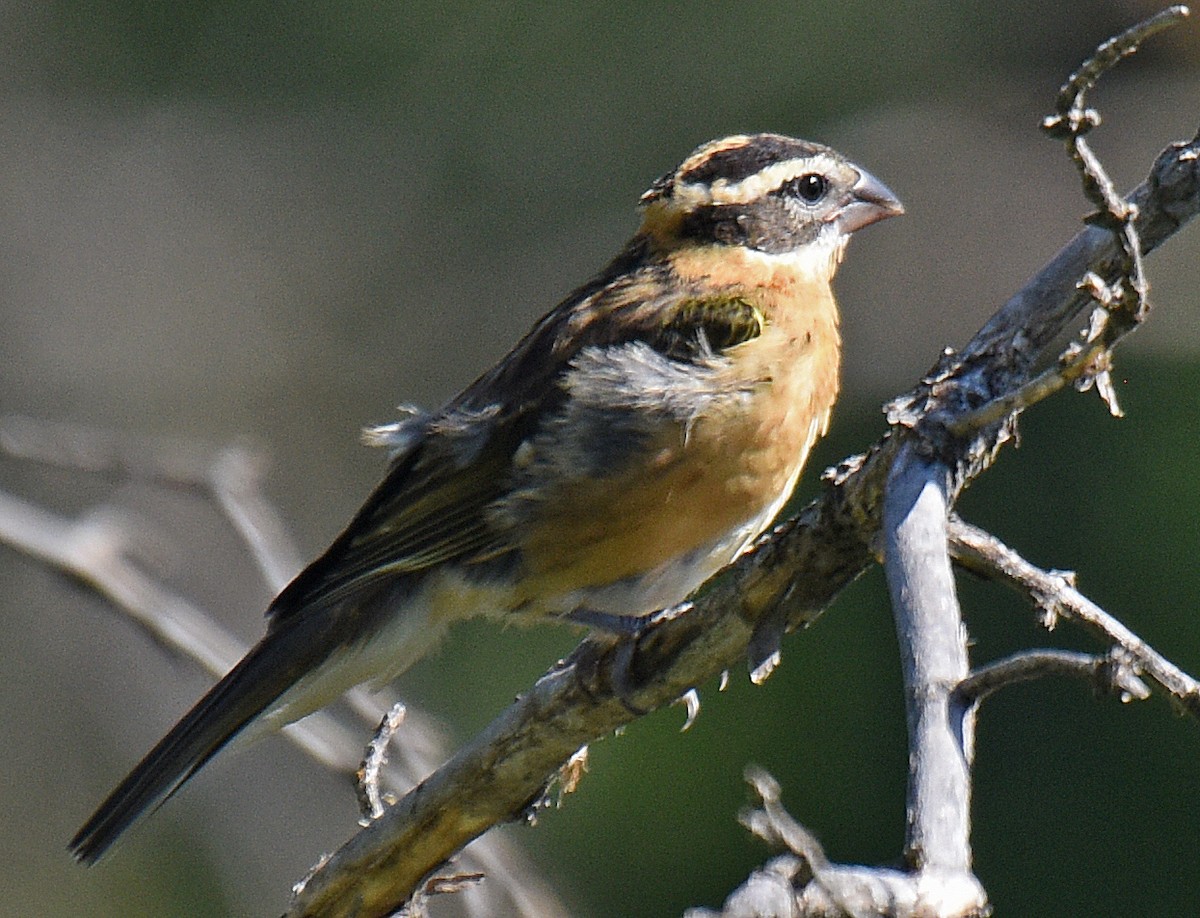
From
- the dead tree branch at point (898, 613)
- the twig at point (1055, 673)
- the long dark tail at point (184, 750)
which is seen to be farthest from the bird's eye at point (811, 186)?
the twig at point (1055, 673)

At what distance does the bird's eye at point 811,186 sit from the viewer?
523 cm

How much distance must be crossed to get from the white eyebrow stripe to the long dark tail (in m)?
1.90

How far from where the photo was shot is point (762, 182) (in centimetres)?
521

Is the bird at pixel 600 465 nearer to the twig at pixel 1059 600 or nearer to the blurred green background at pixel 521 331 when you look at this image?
the blurred green background at pixel 521 331

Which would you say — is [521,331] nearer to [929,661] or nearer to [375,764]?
[375,764]

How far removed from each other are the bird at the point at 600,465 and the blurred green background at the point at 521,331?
106 centimetres

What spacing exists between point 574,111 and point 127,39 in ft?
8.41

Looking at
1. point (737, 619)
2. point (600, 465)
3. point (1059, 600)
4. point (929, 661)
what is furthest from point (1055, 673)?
point (600, 465)

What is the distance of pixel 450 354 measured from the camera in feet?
30.7

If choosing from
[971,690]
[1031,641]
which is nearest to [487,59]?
[1031,641]

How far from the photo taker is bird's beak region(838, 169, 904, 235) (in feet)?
17.3

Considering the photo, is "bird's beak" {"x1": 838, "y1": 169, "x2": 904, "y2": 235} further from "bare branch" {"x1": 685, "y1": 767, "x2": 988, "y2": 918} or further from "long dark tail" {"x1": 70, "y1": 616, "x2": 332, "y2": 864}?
"bare branch" {"x1": 685, "y1": 767, "x2": 988, "y2": 918}

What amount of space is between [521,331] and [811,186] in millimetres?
4080

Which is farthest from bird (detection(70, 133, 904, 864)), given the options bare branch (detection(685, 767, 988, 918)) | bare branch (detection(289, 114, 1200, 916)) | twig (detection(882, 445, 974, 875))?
bare branch (detection(685, 767, 988, 918))
